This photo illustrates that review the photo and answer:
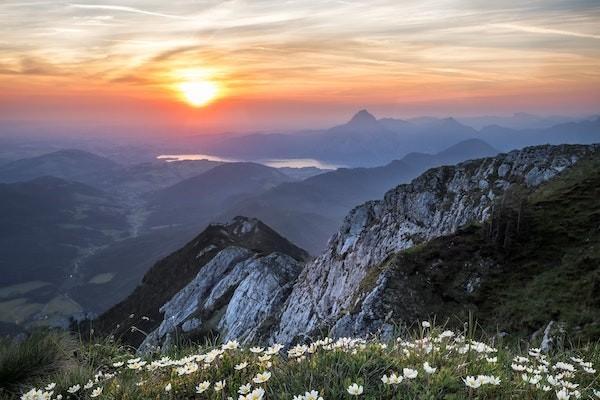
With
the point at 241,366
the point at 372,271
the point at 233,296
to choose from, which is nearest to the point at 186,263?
the point at 233,296

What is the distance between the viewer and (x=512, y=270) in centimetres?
2931

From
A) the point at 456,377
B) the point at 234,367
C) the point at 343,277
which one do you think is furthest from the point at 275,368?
the point at 343,277

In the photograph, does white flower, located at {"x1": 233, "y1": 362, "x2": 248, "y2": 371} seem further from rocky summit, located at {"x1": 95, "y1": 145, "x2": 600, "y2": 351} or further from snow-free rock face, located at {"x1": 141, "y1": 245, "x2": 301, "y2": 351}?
snow-free rock face, located at {"x1": 141, "y1": 245, "x2": 301, "y2": 351}

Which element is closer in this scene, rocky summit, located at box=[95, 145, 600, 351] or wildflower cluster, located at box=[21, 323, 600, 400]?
wildflower cluster, located at box=[21, 323, 600, 400]

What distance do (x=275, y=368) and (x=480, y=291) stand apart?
26.1 metres

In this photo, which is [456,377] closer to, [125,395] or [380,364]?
[380,364]

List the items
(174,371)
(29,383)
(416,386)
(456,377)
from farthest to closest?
(29,383), (174,371), (456,377), (416,386)

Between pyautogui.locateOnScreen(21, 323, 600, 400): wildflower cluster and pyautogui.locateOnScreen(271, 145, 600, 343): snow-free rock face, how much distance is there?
46.2 metres

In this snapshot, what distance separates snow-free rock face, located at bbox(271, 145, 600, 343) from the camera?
54.3 m

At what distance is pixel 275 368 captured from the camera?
525 cm

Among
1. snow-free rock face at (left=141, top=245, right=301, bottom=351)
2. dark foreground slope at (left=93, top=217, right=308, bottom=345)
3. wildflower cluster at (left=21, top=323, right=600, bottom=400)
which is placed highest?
wildflower cluster at (left=21, top=323, right=600, bottom=400)

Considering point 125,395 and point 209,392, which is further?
point 125,395

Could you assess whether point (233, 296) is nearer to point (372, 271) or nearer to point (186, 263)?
point (186, 263)

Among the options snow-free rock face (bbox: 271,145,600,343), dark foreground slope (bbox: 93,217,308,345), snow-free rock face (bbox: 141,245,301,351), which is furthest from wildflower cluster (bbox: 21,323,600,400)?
dark foreground slope (bbox: 93,217,308,345)
